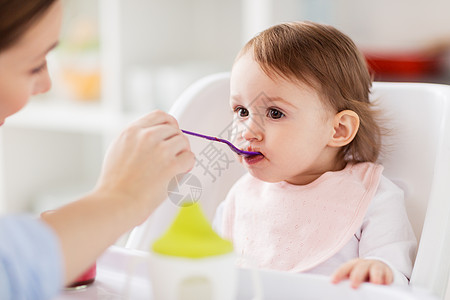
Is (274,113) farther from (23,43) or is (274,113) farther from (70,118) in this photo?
(70,118)

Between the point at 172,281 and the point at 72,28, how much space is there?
195 centimetres

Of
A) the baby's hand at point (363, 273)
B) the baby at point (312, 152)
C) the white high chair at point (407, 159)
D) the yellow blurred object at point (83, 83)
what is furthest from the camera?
the yellow blurred object at point (83, 83)

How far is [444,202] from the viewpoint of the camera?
2.59ft

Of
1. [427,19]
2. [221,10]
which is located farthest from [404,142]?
[221,10]

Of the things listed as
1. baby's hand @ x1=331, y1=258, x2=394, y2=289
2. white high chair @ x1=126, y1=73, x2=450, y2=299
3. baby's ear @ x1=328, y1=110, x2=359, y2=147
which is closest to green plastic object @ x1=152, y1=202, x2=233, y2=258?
baby's hand @ x1=331, y1=258, x2=394, y2=289

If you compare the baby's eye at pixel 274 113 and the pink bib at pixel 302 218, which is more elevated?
the baby's eye at pixel 274 113

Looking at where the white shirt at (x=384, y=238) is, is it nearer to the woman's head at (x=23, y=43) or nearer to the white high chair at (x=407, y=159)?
the white high chair at (x=407, y=159)

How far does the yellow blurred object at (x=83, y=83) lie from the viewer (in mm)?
2225

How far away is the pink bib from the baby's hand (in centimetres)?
18

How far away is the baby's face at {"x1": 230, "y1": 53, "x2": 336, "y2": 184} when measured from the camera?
2.87 feet

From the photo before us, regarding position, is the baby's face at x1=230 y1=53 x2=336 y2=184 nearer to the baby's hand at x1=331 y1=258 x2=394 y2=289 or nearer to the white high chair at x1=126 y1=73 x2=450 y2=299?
the white high chair at x1=126 y1=73 x2=450 y2=299

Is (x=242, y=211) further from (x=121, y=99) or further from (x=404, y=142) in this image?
(x=121, y=99)

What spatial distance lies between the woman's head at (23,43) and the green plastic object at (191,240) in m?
0.22

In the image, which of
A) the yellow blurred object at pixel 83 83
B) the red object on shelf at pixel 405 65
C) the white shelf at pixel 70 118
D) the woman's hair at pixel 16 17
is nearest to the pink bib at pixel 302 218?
the woman's hair at pixel 16 17
